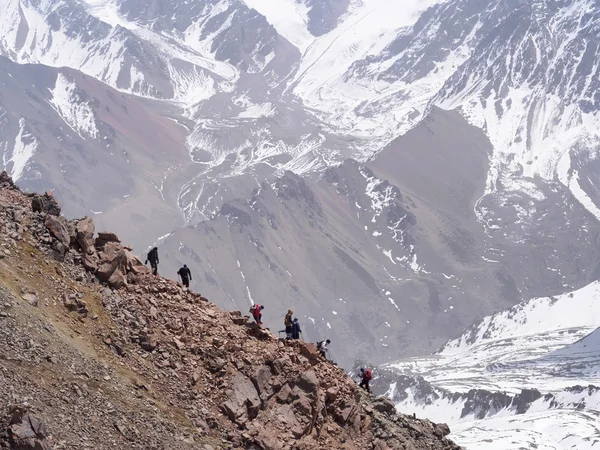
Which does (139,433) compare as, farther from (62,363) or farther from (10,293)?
(10,293)

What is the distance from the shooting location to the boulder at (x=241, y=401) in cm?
4266

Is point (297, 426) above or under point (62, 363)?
above

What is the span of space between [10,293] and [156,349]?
707cm

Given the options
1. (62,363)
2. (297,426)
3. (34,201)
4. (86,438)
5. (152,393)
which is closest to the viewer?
(86,438)

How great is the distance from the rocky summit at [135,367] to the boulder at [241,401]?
53 millimetres

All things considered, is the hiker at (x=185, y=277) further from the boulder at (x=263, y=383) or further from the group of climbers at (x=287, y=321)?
the boulder at (x=263, y=383)

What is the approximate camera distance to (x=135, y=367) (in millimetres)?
42125

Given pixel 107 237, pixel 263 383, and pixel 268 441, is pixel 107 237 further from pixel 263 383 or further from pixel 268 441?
pixel 268 441

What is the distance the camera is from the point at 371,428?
4838cm

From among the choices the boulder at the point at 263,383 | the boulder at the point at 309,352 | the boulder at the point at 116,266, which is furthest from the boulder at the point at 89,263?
the boulder at the point at 309,352

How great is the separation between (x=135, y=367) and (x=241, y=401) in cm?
489

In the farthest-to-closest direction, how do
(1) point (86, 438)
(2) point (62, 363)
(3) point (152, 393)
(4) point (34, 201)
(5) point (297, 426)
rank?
(4) point (34, 201) → (5) point (297, 426) → (3) point (152, 393) → (2) point (62, 363) → (1) point (86, 438)

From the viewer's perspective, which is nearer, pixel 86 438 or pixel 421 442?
pixel 86 438

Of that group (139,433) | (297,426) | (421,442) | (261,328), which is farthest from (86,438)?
(421,442)
